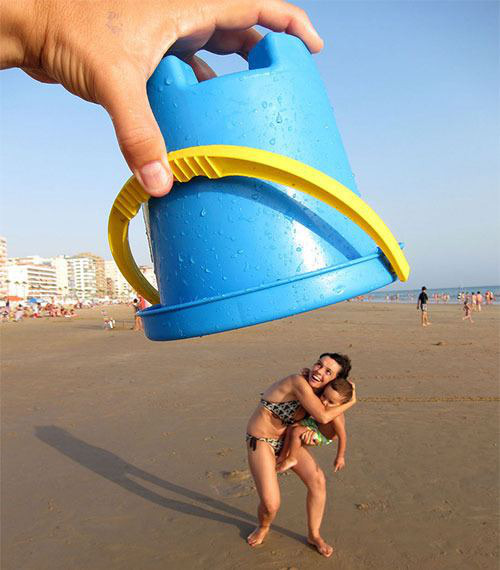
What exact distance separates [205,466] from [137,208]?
11.2 feet

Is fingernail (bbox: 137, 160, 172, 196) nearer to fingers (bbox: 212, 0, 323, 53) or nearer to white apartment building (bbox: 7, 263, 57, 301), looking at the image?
fingers (bbox: 212, 0, 323, 53)

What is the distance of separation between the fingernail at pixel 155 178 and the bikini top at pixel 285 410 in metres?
2.11

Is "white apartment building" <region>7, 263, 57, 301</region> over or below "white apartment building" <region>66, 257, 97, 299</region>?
below

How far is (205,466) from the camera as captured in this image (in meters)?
4.54

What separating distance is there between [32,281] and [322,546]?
12296 cm

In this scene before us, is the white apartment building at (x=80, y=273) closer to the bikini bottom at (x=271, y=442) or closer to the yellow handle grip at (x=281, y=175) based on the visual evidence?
the bikini bottom at (x=271, y=442)

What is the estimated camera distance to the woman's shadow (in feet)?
11.9

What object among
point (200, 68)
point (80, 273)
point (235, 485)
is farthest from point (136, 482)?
point (80, 273)

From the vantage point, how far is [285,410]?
327cm

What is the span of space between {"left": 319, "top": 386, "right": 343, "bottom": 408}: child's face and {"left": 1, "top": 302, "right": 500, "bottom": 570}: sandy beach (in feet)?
3.26

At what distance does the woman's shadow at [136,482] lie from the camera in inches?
143

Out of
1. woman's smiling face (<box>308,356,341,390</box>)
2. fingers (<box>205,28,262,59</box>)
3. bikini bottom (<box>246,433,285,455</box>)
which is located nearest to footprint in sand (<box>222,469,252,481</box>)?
bikini bottom (<box>246,433,285,455</box>)

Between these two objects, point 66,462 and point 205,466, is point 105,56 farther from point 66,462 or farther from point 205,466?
point 66,462

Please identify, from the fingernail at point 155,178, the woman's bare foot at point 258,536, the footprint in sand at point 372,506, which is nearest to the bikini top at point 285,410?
the woman's bare foot at point 258,536
